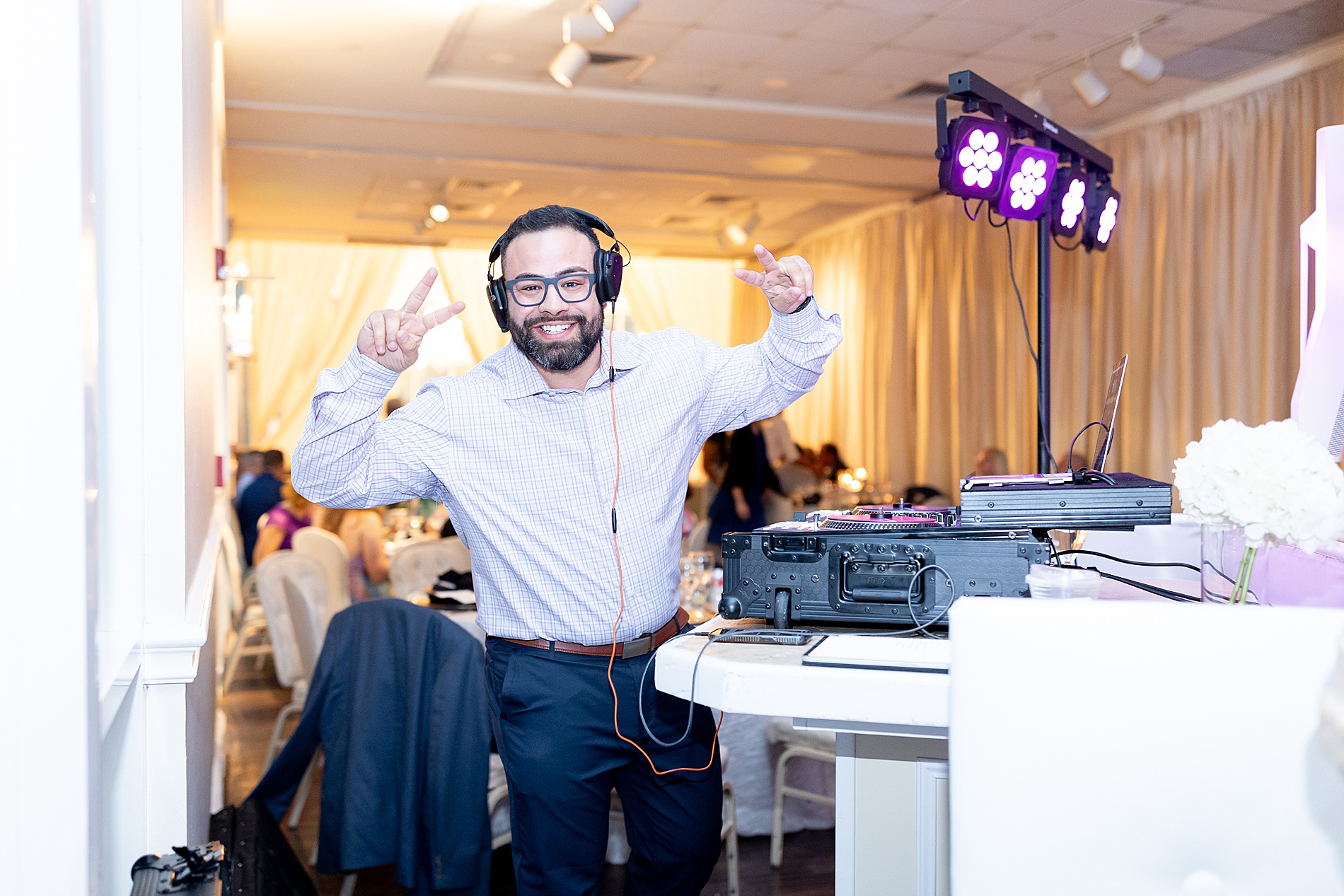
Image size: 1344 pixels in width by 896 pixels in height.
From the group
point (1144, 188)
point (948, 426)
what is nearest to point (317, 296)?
point (948, 426)

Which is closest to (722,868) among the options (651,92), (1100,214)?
(1100,214)

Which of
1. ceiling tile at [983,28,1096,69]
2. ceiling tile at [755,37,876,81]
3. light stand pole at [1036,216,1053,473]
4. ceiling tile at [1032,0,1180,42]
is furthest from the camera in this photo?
ceiling tile at [755,37,876,81]

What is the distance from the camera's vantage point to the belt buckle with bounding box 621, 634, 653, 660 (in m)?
1.81

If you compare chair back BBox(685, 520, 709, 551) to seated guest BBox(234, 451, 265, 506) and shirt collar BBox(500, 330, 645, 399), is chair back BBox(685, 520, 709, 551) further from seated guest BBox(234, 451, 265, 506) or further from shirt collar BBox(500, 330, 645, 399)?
shirt collar BBox(500, 330, 645, 399)

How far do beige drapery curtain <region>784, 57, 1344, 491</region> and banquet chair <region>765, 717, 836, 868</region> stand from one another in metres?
3.49

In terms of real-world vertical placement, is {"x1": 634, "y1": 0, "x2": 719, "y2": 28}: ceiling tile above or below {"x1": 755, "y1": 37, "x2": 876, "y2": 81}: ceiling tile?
below

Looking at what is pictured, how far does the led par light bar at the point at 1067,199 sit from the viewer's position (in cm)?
299

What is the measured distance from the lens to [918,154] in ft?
22.5

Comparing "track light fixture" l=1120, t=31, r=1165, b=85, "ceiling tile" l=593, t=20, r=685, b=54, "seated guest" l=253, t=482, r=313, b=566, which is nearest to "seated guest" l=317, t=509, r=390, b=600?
"seated guest" l=253, t=482, r=313, b=566

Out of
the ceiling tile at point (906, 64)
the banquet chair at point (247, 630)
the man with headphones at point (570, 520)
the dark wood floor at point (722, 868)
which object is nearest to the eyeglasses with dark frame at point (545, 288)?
the man with headphones at point (570, 520)

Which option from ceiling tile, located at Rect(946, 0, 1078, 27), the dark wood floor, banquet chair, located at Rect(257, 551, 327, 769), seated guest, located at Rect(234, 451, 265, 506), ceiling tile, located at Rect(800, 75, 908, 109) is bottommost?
the dark wood floor

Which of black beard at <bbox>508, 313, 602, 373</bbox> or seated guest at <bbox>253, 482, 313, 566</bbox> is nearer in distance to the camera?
black beard at <bbox>508, 313, 602, 373</bbox>

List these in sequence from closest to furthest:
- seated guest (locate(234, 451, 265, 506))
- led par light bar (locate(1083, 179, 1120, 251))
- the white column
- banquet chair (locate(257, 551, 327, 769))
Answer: the white column, led par light bar (locate(1083, 179, 1120, 251)), banquet chair (locate(257, 551, 327, 769)), seated guest (locate(234, 451, 265, 506))

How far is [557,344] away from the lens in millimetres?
1813
